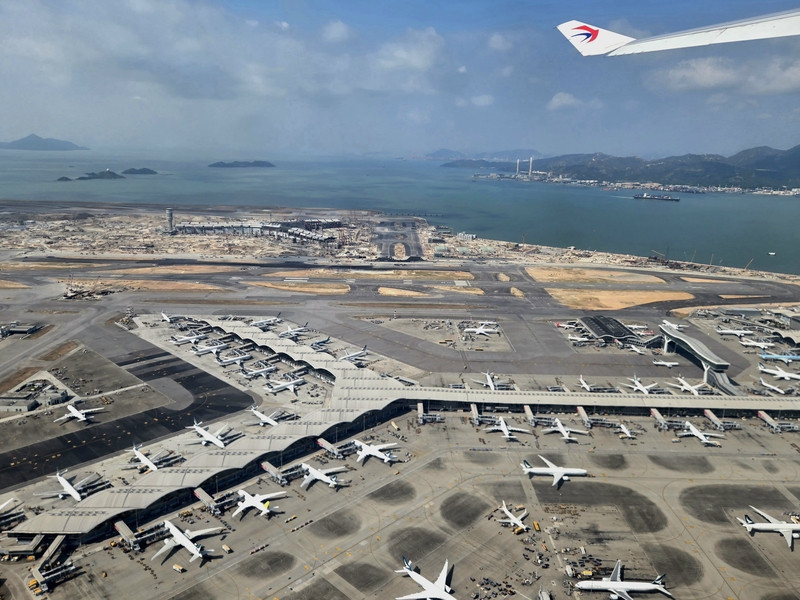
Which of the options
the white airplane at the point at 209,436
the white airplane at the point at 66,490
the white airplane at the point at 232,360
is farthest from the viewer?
the white airplane at the point at 232,360

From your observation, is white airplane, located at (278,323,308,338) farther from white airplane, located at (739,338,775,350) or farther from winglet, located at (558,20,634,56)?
white airplane, located at (739,338,775,350)

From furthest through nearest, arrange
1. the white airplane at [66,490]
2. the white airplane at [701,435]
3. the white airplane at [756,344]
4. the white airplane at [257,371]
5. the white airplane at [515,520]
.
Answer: the white airplane at [756,344]
the white airplane at [257,371]
the white airplane at [701,435]
the white airplane at [66,490]
the white airplane at [515,520]

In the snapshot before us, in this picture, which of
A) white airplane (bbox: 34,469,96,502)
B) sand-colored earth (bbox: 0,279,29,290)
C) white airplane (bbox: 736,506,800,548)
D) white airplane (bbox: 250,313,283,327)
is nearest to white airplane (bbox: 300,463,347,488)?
white airplane (bbox: 34,469,96,502)

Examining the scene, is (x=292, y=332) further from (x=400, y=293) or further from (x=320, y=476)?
(x=320, y=476)

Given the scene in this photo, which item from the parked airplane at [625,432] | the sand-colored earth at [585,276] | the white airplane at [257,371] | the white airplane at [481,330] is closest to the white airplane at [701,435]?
the parked airplane at [625,432]

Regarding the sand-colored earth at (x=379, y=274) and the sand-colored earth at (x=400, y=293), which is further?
the sand-colored earth at (x=379, y=274)

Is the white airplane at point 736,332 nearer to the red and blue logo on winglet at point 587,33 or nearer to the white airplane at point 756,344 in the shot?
the white airplane at point 756,344

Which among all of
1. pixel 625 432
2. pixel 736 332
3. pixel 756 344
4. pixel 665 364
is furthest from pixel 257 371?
pixel 736 332
